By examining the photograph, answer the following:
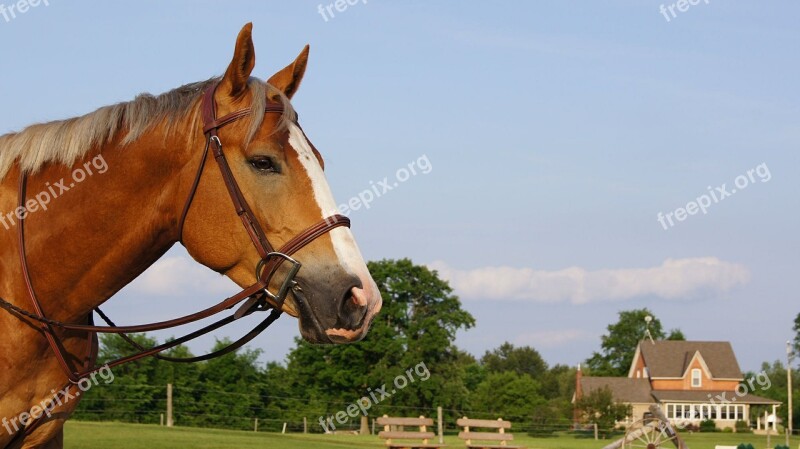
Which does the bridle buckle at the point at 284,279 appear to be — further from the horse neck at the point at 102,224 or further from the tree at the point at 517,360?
the tree at the point at 517,360

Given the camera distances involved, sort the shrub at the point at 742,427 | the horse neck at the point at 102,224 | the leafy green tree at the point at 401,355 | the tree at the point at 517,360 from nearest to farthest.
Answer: the horse neck at the point at 102,224
the leafy green tree at the point at 401,355
the shrub at the point at 742,427
the tree at the point at 517,360

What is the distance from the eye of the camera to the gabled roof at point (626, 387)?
271ft

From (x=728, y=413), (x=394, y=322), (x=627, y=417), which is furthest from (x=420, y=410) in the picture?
(x=728, y=413)

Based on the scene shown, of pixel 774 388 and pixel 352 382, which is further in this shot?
pixel 774 388

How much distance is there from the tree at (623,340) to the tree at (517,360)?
35.1ft

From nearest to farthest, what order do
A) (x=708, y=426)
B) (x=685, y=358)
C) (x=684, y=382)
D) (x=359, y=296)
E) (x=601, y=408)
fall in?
(x=359, y=296), (x=601, y=408), (x=708, y=426), (x=684, y=382), (x=685, y=358)

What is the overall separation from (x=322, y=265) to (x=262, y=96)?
71 cm

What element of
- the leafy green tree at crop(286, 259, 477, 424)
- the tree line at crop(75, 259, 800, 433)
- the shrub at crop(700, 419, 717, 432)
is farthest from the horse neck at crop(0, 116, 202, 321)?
the shrub at crop(700, 419, 717, 432)

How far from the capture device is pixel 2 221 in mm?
3637

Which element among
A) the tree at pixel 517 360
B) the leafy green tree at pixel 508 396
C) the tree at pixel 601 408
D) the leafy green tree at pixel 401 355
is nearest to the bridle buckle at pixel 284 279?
the leafy green tree at pixel 401 355

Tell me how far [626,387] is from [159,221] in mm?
86099

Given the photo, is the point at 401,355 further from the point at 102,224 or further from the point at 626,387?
the point at 102,224

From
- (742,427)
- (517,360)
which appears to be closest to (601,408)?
(742,427)

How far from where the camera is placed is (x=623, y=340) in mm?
99750
